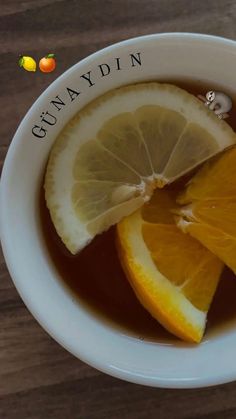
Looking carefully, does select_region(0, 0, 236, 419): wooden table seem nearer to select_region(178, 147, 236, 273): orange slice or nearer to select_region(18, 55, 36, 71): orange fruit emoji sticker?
select_region(18, 55, 36, 71): orange fruit emoji sticker

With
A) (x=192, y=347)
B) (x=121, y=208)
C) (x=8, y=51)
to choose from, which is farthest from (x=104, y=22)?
(x=192, y=347)

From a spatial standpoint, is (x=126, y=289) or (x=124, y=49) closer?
(x=124, y=49)

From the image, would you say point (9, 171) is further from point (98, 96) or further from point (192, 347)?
point (192, 347)

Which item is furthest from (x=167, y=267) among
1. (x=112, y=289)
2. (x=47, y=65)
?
(x=47, y=65)

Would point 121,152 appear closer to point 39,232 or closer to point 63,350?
point 39,232

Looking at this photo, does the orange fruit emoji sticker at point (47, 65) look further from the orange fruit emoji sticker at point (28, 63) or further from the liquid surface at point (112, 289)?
the liquid surface at point (112, 289)

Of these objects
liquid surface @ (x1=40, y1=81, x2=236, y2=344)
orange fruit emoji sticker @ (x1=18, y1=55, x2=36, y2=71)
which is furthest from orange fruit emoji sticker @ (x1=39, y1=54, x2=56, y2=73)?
liquid surface @ (x1=40, y1=81, x2=236, y2=344)
